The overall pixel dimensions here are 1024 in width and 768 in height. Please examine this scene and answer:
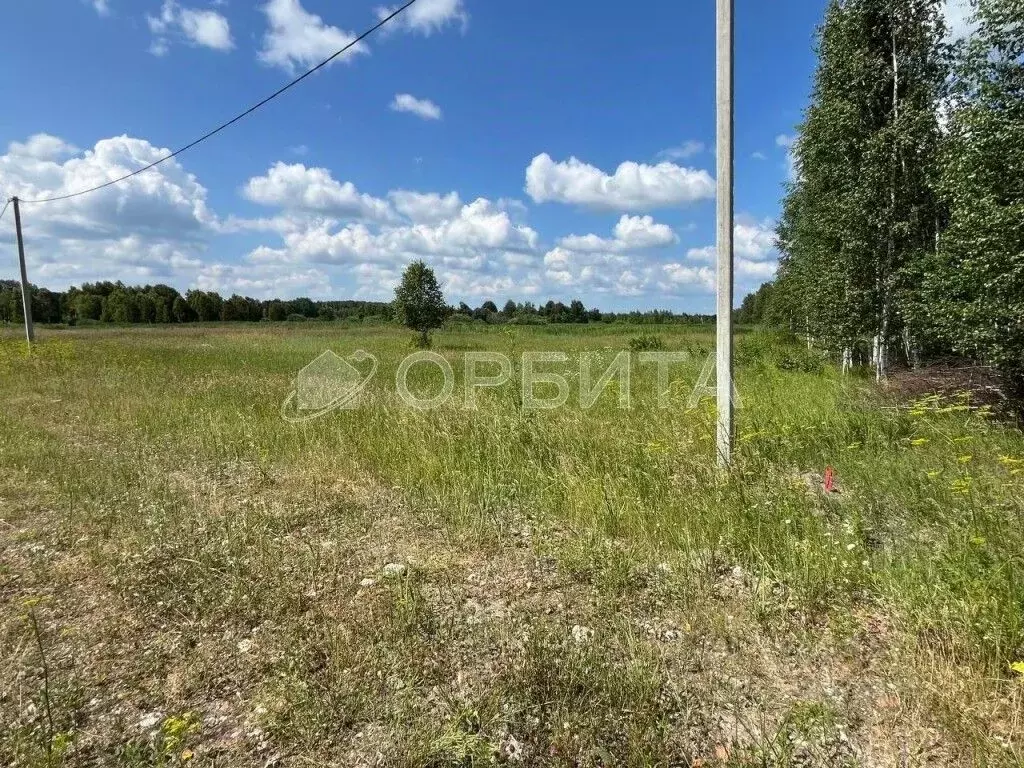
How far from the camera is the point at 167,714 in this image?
210 centimetres

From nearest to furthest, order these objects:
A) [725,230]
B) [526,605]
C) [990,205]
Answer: [526,605] → [725,230] → [990,205]

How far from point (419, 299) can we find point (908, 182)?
22307mm

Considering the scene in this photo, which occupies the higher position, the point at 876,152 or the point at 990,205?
the point at 876,152

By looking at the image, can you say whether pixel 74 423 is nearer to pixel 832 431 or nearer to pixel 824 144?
pixel 832 431

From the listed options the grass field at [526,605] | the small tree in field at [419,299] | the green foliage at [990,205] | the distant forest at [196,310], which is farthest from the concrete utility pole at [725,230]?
the distant forest at [196,310]

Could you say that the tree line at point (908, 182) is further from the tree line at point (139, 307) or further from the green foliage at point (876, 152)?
the tree line at point (139, 307)

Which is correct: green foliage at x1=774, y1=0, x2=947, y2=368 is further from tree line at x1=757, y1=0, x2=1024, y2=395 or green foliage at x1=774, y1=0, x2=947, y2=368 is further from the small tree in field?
the small tree in field

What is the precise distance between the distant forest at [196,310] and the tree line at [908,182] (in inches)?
1900

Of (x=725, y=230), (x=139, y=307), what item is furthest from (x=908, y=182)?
(x=139, y=307)

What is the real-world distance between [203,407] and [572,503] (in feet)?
23.1

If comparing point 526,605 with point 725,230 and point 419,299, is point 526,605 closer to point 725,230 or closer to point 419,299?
point 725,230

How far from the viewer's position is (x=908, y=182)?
10641 mm

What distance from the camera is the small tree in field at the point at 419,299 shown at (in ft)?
92.3

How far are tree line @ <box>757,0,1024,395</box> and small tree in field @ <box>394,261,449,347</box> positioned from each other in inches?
761
